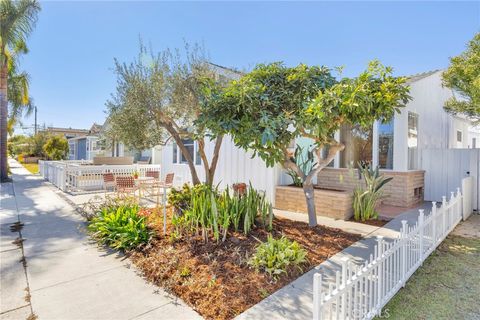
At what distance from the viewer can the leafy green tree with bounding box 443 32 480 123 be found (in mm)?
6996

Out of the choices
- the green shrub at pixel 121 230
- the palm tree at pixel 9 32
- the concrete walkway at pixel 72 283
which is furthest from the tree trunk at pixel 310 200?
the palm tree at pixel 9 32

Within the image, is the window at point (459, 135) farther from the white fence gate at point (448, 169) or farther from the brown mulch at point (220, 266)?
the brown mulch at point (220, 266)

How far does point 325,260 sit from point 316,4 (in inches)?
322

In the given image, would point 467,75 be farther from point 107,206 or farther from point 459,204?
point 107,206

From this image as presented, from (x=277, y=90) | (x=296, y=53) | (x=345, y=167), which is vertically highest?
(x=296, y=53)

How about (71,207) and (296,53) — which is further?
(296,53)

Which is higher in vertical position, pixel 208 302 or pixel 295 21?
pixel 295 21

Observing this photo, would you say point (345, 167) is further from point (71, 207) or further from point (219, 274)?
point (71, 207)

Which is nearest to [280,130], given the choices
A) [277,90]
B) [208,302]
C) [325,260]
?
[277,90]

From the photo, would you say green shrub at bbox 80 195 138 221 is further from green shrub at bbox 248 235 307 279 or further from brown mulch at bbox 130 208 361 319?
green shrub at bbox 248 235 307 279

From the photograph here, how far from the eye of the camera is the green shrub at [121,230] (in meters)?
5.03

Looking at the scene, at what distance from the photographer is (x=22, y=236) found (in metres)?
5.81

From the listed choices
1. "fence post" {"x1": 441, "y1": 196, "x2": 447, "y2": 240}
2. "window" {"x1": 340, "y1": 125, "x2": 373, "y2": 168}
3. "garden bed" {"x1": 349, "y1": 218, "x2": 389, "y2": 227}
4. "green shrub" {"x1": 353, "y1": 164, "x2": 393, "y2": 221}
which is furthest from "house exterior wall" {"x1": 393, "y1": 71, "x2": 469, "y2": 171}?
"fence post" {"x1": 441, "y1": 196, "x2": 447, "y2": 240}

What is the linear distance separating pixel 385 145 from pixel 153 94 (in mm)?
7439
